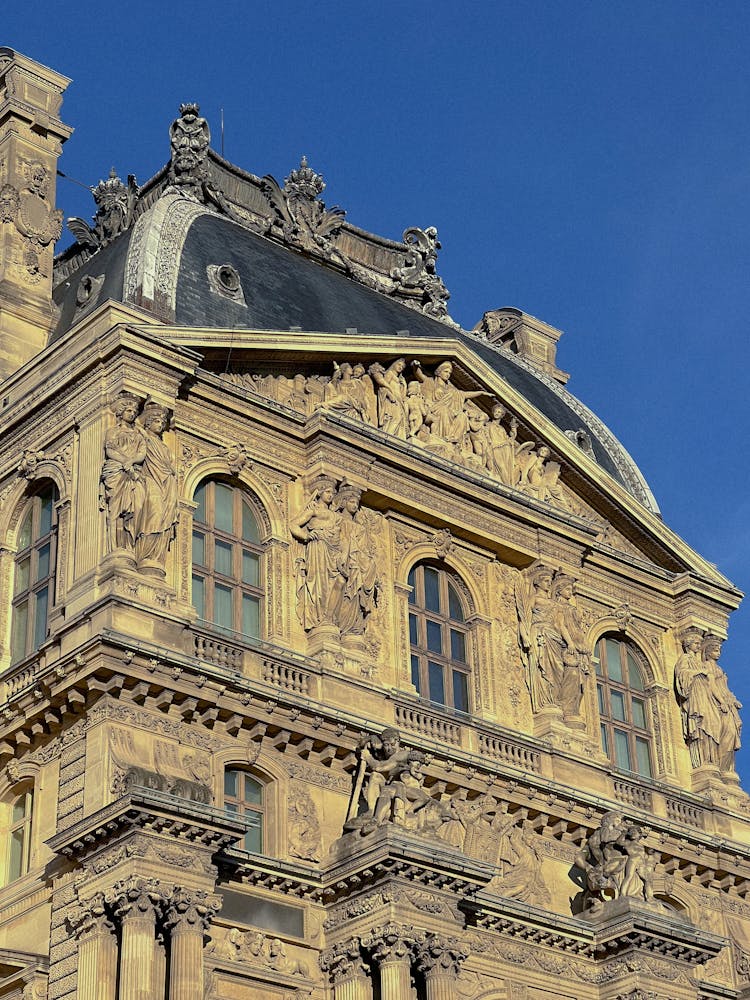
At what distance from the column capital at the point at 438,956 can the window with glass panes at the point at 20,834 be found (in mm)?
6213

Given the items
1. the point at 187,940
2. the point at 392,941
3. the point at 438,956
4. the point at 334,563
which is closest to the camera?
the point at 187,940

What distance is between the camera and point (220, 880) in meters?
30.8

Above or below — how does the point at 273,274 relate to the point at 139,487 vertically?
above

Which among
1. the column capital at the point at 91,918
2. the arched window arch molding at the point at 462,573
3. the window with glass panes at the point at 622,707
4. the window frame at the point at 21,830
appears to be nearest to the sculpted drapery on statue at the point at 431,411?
the arched window arch molding at the point at 462,573

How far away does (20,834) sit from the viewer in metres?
32.4

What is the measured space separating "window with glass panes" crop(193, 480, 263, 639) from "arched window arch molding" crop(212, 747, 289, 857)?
2.69m

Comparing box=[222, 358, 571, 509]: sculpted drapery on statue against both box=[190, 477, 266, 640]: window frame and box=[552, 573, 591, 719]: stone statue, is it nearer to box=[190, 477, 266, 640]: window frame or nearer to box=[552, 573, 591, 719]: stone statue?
box=[552, 573, 591, 719]: stone statue

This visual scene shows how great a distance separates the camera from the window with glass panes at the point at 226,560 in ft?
113

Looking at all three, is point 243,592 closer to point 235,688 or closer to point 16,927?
point 235,688

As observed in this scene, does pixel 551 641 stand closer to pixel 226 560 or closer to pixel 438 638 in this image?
pixel 438 638

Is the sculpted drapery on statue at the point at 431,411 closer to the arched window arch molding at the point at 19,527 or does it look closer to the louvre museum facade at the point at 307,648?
the louvre museum facade at the point at 307,648

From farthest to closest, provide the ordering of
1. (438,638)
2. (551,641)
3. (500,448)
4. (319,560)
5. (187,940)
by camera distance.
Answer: (500,448) → (551,641) → (438,638) → (319,560) → (187,940)

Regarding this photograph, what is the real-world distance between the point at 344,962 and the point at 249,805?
290cm

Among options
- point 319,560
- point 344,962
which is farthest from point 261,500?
point 344,962
